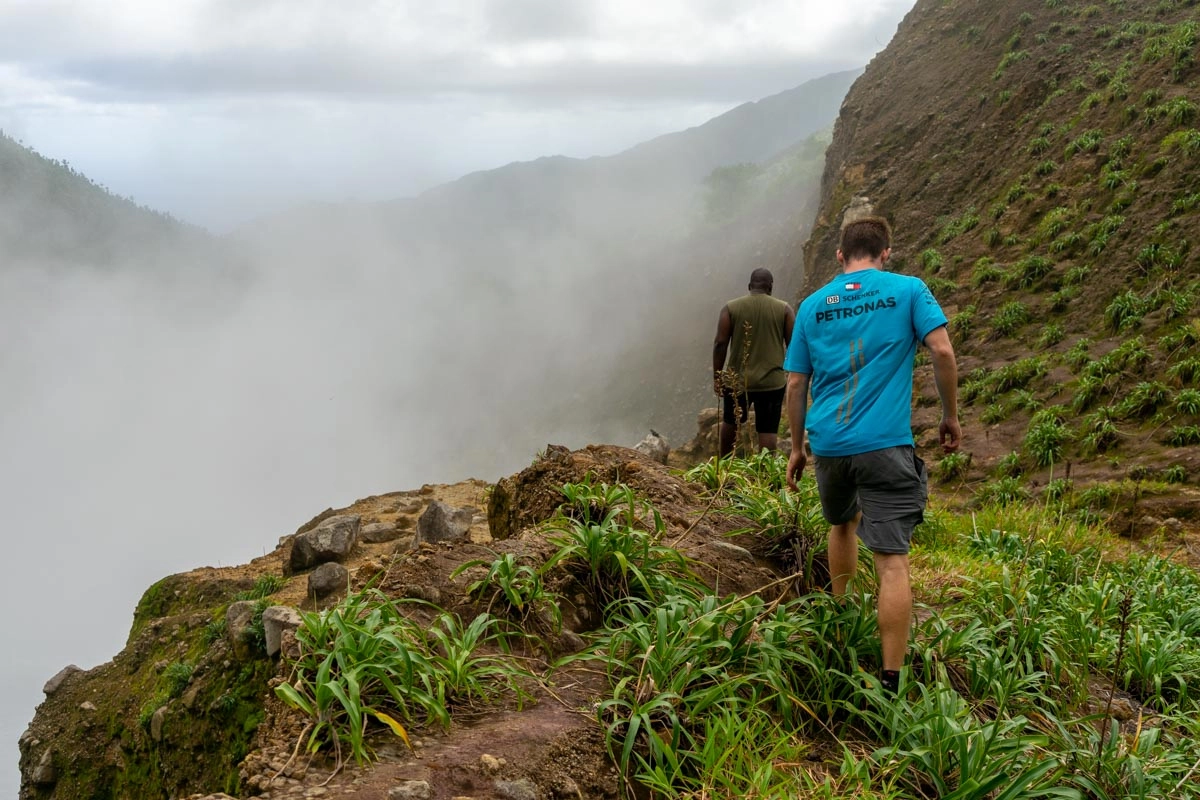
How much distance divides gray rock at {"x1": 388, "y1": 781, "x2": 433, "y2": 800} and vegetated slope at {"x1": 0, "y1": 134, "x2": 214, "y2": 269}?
123m

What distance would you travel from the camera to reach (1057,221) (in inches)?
621

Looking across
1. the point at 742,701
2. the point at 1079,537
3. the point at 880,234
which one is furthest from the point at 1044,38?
the point at 742,701

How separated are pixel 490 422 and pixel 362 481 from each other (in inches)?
984

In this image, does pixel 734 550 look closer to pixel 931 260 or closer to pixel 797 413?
pixel 797 413

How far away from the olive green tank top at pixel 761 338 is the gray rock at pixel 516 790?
502cm

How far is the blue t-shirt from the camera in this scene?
3633 mm

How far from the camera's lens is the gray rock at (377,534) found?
8586 millimetres

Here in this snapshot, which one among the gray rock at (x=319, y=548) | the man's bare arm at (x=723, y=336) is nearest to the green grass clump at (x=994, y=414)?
the man's bare arm at (x=723, y=336)

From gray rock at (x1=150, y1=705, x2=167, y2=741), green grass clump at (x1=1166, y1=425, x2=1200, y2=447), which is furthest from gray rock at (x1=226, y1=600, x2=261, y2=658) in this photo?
green grass clump at (x1=1166, y1=425, x2=1200, y2=447)

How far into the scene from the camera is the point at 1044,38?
22.5 meters

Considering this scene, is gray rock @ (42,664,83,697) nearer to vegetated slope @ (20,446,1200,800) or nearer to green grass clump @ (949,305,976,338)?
vegetated slope @ (20,446,1200,800)

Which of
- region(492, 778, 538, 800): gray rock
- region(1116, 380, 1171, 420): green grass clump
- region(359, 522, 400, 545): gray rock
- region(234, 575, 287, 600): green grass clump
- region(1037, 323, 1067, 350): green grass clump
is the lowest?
region(1116, 380, 1171, 420): green grass clump

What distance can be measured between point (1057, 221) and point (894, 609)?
14489mm

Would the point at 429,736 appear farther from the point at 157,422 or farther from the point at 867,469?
the point at 157,422
